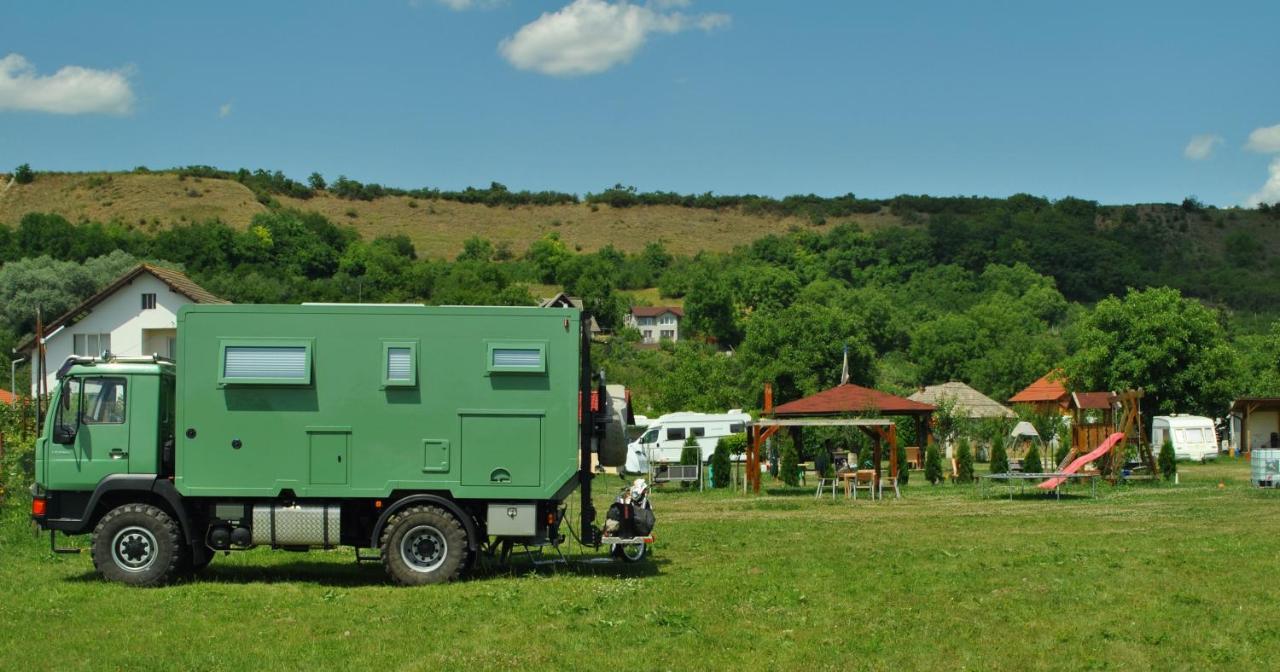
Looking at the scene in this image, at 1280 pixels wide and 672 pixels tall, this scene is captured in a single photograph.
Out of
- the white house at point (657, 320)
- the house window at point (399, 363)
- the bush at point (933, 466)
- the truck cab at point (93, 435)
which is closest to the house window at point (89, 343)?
the bush at point (933, 466)

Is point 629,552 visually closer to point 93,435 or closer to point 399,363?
point 399,363

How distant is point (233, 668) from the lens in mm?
10031

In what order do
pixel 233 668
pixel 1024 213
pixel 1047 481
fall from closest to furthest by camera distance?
pixel 233 668 < pixel 1047 481 < pixel 1024 213

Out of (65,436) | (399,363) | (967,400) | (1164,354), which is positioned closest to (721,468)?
(399,363)

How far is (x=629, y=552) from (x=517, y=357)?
10.5 feet

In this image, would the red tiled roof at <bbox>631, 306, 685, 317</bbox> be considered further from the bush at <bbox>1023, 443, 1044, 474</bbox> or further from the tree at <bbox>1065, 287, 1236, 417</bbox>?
the bush at <bbox>1023, 443, 1044, 474</bbox>

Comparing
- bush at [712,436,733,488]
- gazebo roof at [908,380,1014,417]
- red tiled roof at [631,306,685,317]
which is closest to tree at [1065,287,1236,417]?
gazebo roof at [908,380,1014,417]

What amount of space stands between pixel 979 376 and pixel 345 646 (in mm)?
83124

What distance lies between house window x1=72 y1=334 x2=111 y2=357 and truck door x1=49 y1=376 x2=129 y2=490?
4287 cm

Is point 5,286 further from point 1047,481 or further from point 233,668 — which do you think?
point 233,668

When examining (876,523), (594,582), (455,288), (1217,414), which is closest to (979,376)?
(1217,414)

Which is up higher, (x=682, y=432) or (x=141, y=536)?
(x=682, y=432)

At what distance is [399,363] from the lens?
14797 millimetres

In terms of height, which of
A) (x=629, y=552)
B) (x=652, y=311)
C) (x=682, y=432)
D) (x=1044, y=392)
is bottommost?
(x=629, y=552)
